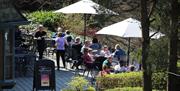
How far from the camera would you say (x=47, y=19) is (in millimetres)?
32250

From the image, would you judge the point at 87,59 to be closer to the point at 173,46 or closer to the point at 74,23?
the point at 173,46

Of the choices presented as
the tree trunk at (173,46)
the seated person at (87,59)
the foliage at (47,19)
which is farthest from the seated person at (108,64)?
the foliage at (47,19)

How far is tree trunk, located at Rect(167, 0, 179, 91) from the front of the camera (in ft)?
39.7

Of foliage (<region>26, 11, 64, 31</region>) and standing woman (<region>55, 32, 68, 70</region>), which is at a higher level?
foliage (<region>26, 11, 64, 31</region>)

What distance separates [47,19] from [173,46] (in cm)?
1996

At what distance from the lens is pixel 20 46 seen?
2161cm

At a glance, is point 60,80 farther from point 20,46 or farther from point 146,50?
point 146,50

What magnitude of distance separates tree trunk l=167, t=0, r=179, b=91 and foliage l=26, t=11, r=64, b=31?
1878cm

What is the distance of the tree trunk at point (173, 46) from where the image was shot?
12.1 meters

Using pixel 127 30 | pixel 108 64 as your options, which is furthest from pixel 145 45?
pixel 127 30

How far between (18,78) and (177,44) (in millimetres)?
7729

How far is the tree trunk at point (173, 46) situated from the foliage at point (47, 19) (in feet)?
61.6

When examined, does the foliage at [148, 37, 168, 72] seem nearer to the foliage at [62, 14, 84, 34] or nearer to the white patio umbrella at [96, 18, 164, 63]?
the white patio umbrella at [96, 18, 164, 63]

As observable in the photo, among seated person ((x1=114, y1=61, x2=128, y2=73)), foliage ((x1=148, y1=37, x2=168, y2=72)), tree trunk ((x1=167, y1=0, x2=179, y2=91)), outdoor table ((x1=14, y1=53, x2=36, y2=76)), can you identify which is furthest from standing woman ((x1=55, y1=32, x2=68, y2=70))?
foliage ((x1=148, y1=37, x2=168, y2=72))
